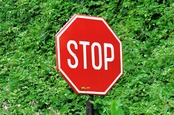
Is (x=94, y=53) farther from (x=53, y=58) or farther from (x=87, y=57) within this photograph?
(x=53, y=58)

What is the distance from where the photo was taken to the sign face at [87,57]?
2.25 m

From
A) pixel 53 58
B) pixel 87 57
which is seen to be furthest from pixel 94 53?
pixel 53 58

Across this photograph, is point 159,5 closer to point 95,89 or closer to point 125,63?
point 125,63

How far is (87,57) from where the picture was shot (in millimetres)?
2270

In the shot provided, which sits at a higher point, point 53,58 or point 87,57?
point 87,57

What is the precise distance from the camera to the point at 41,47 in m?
6.48

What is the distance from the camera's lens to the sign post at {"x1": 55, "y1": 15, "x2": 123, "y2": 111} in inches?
88.5

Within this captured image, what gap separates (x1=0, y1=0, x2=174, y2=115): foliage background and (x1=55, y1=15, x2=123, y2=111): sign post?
131 cm

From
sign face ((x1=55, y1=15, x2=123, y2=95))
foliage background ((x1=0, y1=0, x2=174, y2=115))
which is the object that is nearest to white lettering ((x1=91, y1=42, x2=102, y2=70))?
sign face ((x1=55, y1=15, x2=123, y2=95))

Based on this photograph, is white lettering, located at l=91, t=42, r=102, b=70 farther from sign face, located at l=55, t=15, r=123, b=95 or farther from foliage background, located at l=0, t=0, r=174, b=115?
foliage background, located at l=0, t=0, r=174, b=115

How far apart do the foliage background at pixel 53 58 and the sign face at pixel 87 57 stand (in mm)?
1314

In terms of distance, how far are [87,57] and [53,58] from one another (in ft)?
12.1

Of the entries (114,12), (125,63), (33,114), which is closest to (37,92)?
(33,114)

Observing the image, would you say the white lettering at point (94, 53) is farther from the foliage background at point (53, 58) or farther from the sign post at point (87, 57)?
the foliage background at point (53, 58)
